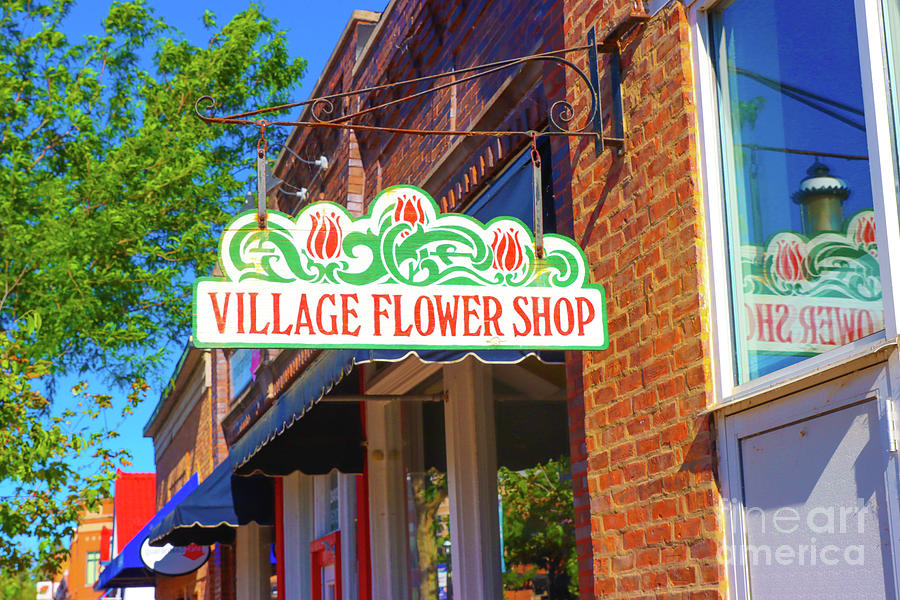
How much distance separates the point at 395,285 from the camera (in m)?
4.53

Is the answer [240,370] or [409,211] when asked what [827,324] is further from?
[240,370]

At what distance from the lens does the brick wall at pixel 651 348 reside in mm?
4461

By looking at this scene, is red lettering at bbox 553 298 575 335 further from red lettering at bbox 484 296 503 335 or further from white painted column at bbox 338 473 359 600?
white painted column at bbox 338 473 359 600

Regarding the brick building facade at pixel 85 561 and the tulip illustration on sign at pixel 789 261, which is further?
the brick building facade at pixel 85 561

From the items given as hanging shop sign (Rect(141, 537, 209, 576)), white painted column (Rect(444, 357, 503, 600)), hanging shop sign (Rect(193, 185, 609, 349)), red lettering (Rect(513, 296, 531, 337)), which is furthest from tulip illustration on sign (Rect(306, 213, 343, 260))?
hanging shop sign (Rect(141, 537, 209, 576))

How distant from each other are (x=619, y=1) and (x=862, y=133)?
5.75ft

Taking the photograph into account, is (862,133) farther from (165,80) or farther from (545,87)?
(165,80)

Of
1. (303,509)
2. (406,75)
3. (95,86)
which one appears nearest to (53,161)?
(95,86)

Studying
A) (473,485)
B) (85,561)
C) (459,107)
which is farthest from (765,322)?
(85,561)

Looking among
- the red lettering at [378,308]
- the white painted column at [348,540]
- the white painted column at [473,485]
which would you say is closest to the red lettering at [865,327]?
the red lettering at [378,308]

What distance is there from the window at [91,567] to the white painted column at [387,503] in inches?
2512

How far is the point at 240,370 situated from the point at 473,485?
28.3 ft

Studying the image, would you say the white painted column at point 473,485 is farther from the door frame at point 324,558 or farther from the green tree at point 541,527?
the door frame at point 324,558

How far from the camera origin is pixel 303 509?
11.7 metres
